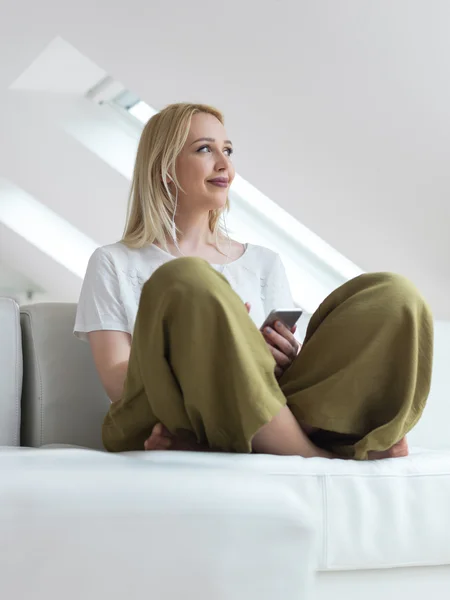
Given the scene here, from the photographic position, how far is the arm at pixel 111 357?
1.50 metres

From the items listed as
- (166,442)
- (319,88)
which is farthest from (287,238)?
(166,442)

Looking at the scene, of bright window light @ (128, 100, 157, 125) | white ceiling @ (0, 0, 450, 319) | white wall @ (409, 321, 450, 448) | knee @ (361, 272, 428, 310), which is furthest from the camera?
bright window light @ (128, 100, 157, 125)

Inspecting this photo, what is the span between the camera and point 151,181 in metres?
1.79

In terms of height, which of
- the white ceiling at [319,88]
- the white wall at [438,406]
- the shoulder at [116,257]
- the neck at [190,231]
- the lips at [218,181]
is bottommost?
the white wall at [438,406]

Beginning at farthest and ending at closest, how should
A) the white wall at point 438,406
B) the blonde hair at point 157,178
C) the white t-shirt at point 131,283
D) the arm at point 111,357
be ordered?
the white wall at point 438,406
the blonde hair at point 157,178
the white t-shirt at point 131,283
the arm at point 111,357

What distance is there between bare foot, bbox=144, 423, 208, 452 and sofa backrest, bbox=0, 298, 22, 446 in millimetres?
511

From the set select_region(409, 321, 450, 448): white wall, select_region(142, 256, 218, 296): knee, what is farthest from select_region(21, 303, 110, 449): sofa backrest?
select_region(409, 321, 450, 448): white wall

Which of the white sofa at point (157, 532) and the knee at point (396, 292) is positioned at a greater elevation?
the knee at point (396, 292)

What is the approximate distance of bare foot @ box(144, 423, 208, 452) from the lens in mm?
1222

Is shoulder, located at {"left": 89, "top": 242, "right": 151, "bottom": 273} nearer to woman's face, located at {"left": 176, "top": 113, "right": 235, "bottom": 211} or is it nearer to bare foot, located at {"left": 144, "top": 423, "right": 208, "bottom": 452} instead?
woman's face, located at {"left": 176, "top": 113, "right": 235, "bottom": 211}

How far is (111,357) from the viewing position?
1.53 metres

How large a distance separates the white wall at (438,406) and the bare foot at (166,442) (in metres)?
0.90

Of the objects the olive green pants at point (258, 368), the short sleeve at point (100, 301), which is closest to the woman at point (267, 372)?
the olive green pants at point (258, 368)

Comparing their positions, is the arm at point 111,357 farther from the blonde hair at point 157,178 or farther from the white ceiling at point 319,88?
the white ceiling at point 319,88
